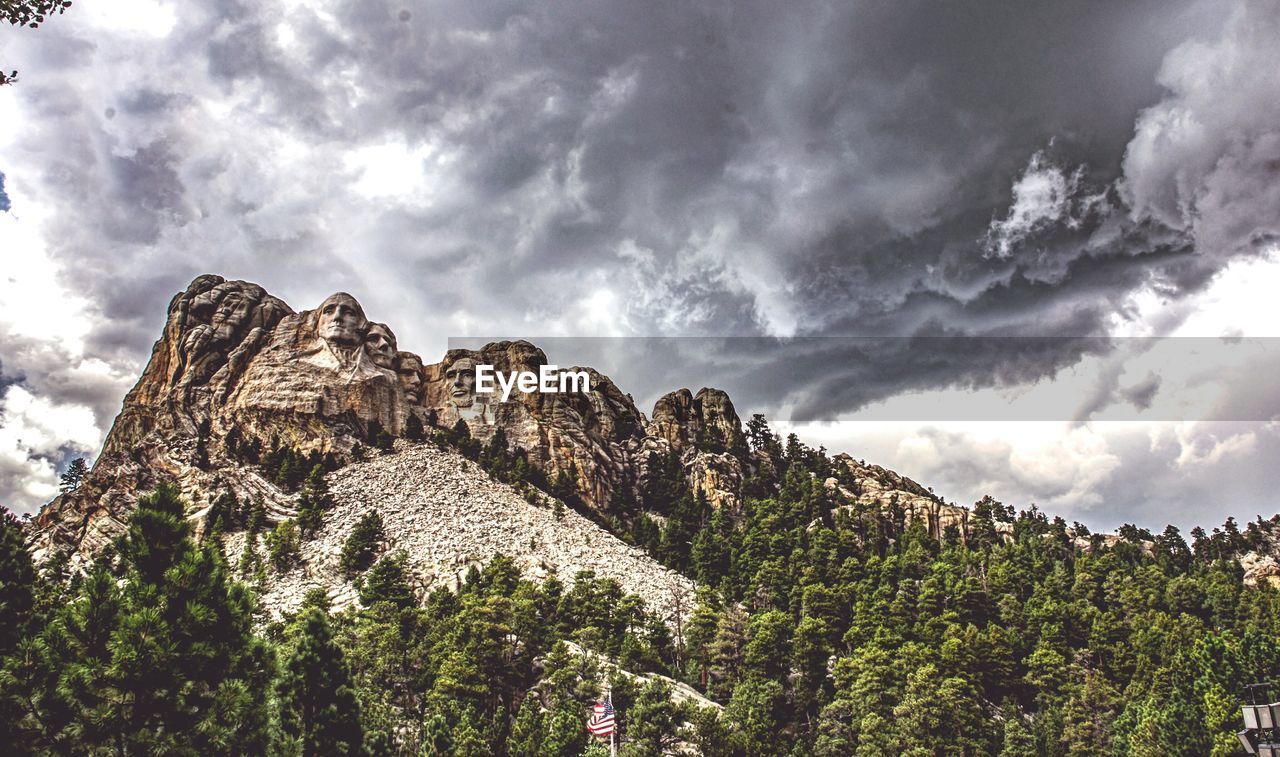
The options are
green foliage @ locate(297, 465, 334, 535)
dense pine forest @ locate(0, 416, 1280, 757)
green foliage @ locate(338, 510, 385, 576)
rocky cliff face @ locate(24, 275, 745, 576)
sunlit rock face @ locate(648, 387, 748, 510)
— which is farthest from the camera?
sunlit rock face @ locate(648, 387, 748, 510)

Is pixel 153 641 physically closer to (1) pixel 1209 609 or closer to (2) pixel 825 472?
(1) pixel 1209 609

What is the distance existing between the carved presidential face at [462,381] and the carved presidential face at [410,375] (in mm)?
4950

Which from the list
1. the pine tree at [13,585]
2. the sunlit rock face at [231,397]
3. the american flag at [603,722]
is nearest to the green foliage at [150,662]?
the pine tree at [13,585]

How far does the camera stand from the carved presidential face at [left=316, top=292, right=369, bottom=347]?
125 meters

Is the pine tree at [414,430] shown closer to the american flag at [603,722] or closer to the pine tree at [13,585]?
the american flag at [603,722]

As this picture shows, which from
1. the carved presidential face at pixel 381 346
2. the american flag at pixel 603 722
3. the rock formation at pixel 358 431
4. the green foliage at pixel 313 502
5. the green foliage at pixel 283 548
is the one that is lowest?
the american flag at pixel 603 722

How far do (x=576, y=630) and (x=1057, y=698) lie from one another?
3583 centimetres

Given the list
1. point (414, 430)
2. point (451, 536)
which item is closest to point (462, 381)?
point (414, 430)

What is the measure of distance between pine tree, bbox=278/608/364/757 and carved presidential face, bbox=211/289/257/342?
4351 inches

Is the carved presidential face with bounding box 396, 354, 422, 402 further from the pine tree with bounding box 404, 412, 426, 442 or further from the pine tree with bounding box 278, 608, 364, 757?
the pine tree with bounding box 278, 608, 364, 757

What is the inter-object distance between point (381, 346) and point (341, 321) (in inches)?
328

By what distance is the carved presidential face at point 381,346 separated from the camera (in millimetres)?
129875

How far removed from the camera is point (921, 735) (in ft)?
145

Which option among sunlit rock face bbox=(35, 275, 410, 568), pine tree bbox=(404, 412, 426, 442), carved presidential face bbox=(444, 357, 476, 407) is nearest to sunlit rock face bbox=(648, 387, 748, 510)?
carved presidential face bbox=(444, 357, 476, 407)
